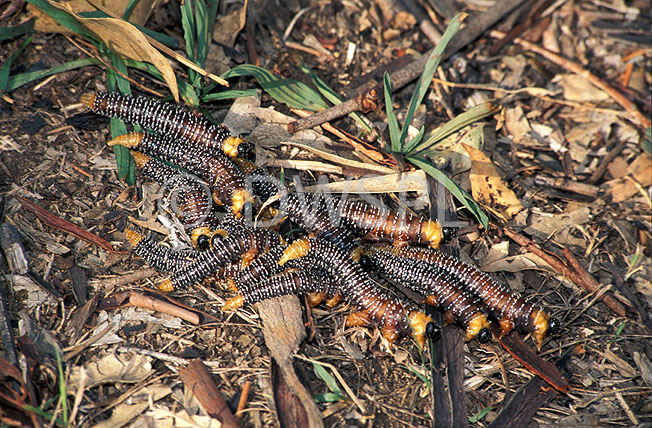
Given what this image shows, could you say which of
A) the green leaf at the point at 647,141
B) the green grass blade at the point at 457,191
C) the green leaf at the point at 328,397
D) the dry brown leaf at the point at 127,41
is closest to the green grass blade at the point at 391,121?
the green grass blade at the point at 457,191

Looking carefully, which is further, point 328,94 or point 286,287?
point 328,94

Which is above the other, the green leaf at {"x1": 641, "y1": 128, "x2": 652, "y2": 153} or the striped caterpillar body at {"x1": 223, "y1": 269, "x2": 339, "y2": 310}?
the green leaf at {"x1": 641, "y1": 128, "x2": 652, "y2": 153}

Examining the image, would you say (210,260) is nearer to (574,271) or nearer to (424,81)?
(424,81)

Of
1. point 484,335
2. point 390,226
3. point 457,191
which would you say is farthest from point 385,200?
point 484,335

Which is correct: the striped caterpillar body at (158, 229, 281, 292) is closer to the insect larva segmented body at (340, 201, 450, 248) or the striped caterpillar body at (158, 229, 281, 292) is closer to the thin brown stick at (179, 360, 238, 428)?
the thin brown stick at (179, 360, 238, 428)

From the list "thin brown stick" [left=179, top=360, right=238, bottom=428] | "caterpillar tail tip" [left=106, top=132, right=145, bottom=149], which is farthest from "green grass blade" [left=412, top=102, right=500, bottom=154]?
"thin brown stick" [left=179, top=360, right=238, bottom=428]

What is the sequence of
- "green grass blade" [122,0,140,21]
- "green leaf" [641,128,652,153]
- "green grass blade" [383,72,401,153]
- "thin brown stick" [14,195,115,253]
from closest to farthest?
"thin brown stick" [14,195,115,253] < "green grass blade" [383,72,401,153] < "green grass blade" [122,0,140,21] < "green leaf" [641,128,652,153]

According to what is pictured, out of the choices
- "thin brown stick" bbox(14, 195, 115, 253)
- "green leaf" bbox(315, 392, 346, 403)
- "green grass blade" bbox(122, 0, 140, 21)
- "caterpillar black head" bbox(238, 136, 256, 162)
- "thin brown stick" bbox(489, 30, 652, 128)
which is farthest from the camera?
"thin brown stick" bbox(489, 30, 652, 128)
